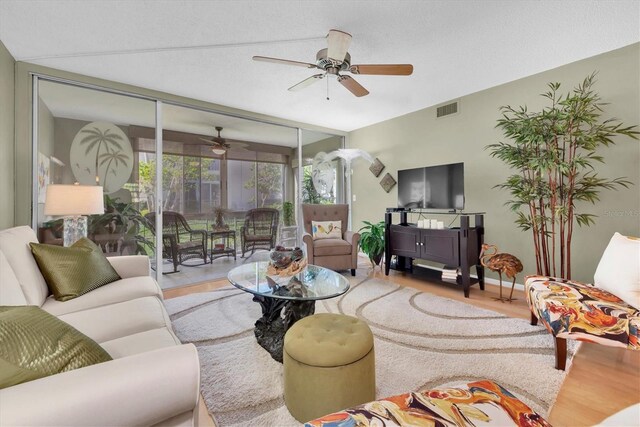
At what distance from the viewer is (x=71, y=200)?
250cm

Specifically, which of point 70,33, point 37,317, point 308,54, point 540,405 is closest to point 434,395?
point 540,405

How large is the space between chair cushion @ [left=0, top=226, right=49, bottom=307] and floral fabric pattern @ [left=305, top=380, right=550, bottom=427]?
175 centimetres

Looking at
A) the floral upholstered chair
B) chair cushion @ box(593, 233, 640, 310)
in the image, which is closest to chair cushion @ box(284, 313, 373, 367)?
the floral upholstered chair

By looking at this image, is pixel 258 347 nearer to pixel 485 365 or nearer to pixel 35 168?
pixel 485 365

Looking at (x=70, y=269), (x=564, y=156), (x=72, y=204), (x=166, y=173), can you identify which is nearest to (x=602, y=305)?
(x=564, y=156)

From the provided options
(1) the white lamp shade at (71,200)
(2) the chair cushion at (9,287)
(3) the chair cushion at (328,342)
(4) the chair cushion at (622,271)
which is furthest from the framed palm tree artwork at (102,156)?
(4) the chair cushion at (622,271)

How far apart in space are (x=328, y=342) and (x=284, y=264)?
38.3 inches

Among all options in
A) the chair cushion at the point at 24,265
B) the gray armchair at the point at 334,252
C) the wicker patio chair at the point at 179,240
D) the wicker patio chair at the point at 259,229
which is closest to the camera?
the chair cushion at the point at 24,265

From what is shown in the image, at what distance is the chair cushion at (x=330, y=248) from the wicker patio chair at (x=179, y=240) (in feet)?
5.54

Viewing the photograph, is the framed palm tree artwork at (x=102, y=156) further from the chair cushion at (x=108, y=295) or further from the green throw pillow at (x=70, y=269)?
the chair cushion at (x=108, y=295)

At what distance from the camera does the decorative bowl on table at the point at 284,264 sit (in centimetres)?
224

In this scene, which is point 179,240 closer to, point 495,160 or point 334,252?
point 334,252

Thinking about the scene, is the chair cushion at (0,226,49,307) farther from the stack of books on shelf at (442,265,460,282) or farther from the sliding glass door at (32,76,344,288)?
the stack of books on shelf at (442,265,460,282)

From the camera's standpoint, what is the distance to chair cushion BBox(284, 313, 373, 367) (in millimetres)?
1298
